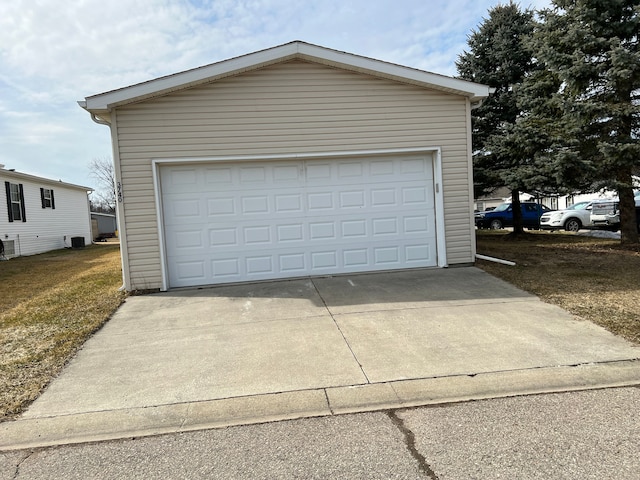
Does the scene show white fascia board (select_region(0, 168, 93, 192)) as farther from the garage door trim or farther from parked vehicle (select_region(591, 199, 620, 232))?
parked vehicle (select_region(591, 199, 620, 232))

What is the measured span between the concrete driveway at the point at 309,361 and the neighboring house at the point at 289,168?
1.70 meters

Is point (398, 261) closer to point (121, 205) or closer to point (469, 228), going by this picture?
point (469, 228)

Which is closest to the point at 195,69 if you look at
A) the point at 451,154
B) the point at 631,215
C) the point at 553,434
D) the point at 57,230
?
the point at 451,154

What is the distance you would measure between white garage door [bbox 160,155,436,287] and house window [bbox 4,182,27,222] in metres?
13.3

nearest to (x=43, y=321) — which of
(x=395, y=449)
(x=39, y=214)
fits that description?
(x=395, y=449)

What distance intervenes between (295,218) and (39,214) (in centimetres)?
1709

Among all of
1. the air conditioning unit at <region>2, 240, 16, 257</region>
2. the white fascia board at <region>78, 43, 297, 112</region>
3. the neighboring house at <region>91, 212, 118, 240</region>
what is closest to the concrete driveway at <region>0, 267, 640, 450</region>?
the white fascia board at <region>78, 43, 297, 112</region>

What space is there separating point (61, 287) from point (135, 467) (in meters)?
7.67

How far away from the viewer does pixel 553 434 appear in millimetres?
2906

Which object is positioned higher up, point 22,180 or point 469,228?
point 22,180

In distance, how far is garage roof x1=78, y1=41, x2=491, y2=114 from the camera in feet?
24.6

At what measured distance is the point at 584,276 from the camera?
776cm

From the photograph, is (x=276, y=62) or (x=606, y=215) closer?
(x=276, y=62)

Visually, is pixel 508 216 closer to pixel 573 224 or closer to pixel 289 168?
pixel 573 224
